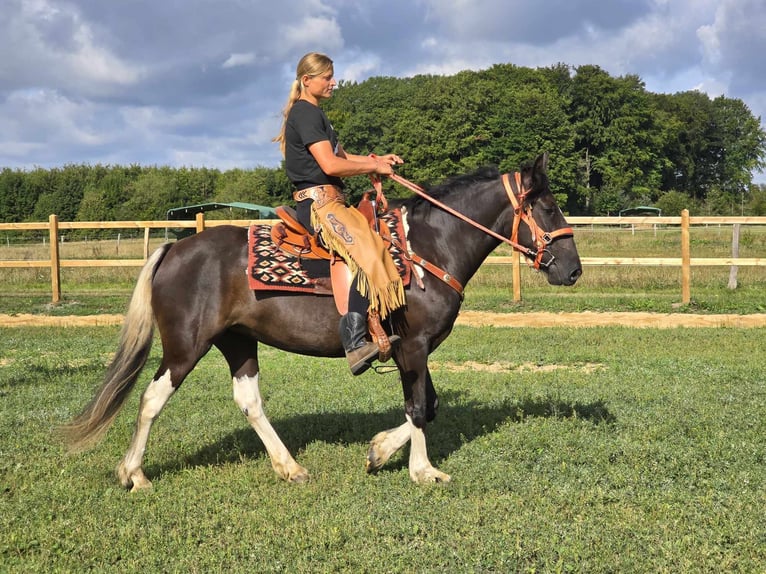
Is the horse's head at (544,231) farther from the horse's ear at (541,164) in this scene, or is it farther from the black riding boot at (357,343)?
the black riding boot at (357,343)

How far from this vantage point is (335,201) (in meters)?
5.51

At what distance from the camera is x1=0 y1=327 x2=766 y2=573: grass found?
414 centimetres

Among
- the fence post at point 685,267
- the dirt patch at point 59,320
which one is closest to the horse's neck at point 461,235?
the dirt patch at point 59,320

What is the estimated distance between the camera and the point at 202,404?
809 centimetres

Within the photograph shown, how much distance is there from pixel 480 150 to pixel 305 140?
63.0 meters

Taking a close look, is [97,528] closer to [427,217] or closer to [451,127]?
[427,217]

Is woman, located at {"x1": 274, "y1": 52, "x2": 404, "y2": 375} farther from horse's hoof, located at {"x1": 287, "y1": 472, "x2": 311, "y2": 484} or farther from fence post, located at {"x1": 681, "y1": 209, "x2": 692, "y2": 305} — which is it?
fence post, located at {"x1": 681, "y1": 209, "x2": 692, "y2": 305}

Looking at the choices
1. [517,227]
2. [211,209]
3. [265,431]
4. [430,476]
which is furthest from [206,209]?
[430,476]

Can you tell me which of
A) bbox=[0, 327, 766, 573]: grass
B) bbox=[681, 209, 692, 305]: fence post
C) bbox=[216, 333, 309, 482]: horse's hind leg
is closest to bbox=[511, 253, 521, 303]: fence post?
bbox=[681, 209, 692, 305]: fence post

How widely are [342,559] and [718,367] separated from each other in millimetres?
7096

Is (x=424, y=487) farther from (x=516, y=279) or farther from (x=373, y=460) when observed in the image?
(x=516, y=279)

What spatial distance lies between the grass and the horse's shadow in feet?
0.11

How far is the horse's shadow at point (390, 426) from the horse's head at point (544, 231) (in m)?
1.83

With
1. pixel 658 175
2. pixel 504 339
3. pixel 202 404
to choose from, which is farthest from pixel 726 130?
pixel 202 404
